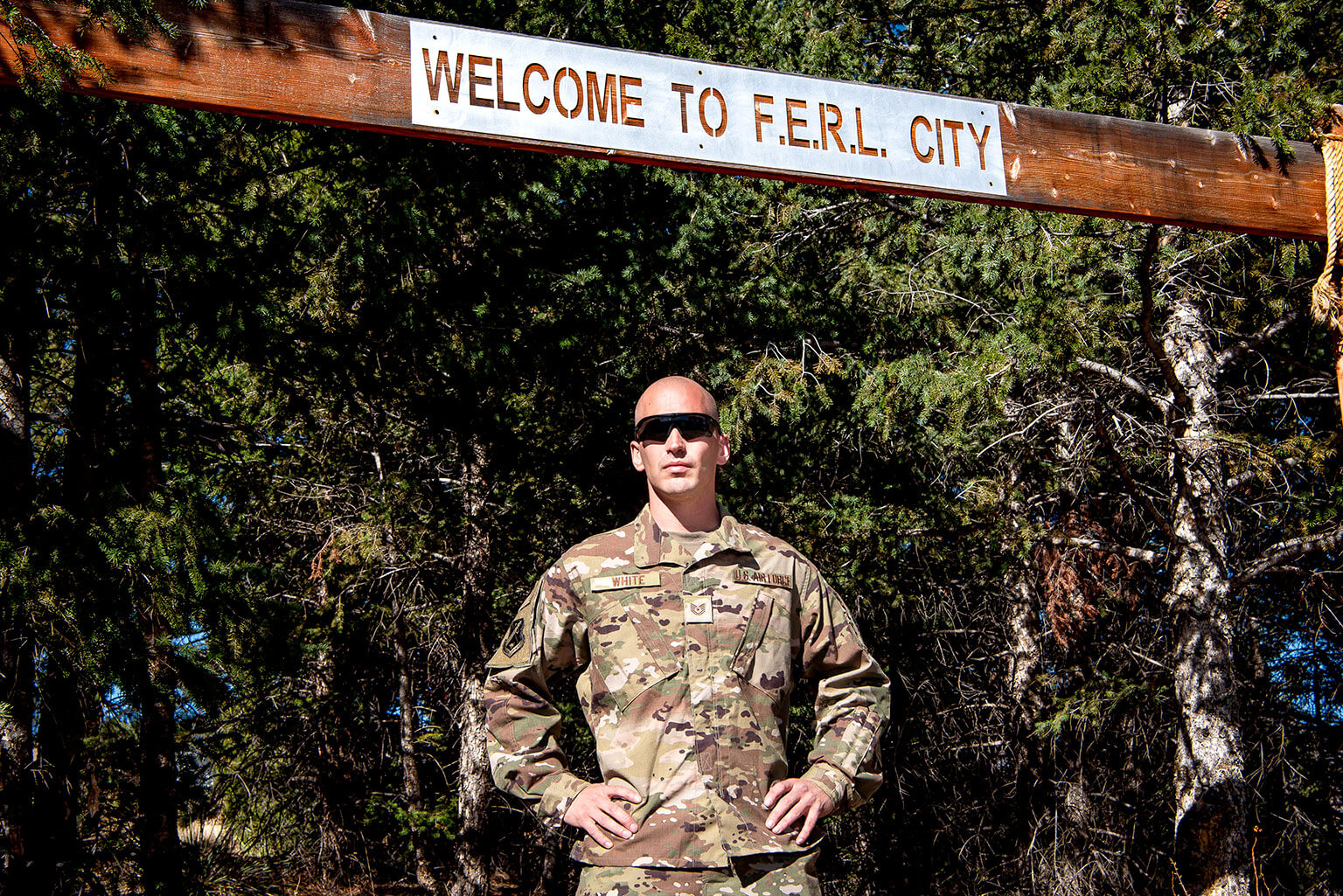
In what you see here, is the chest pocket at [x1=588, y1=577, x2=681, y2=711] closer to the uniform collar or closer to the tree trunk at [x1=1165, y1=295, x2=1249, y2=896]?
the uniform collar

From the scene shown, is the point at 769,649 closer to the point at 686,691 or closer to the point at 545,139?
the point at 686,691

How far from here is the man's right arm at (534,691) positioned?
9.34ft

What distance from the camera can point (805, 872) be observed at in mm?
2684

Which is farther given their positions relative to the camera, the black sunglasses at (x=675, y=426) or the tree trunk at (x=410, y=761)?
the tree trunk at (x=410, y=761)

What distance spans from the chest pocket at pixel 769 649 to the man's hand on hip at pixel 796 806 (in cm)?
27

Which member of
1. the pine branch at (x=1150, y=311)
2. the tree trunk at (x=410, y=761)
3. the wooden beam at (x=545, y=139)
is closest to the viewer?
the wooden beam at (x=545, y=139)

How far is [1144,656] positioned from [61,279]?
283 inches

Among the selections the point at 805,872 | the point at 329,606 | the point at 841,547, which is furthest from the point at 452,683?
the point at 805,872

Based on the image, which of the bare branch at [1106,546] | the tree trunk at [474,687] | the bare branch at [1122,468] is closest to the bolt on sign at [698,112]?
the bare branch at [1122,468]

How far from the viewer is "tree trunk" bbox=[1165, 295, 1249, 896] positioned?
7.14 metres

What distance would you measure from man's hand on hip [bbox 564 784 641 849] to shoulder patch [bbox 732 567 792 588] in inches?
24.1

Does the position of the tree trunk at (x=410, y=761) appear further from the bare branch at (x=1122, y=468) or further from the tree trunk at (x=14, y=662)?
the bare branch at (x=1122, y=468)

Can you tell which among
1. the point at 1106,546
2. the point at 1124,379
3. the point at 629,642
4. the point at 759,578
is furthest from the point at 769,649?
the point at 1106,546

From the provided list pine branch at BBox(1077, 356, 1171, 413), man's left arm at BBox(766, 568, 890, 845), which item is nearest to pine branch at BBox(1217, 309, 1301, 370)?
pine branch at BBox(1077, 356, 1171, 413)
